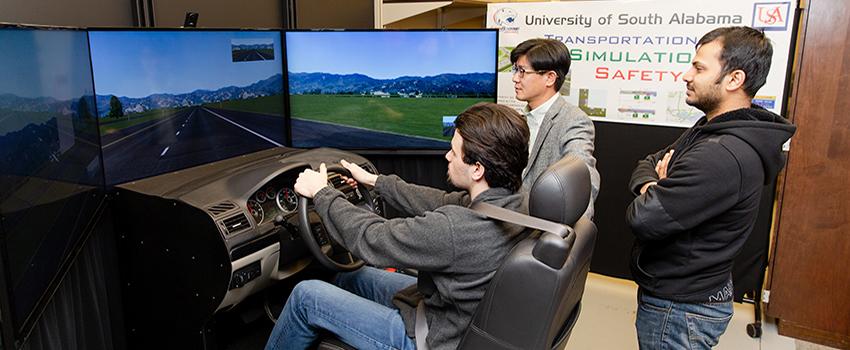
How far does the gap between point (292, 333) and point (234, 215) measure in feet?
1.33

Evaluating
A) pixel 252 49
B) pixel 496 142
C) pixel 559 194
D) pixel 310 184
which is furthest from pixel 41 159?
pixel 252 49

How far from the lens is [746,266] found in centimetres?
325

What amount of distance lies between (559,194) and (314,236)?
0.92 meters

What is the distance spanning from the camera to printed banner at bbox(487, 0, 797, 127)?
2.97m

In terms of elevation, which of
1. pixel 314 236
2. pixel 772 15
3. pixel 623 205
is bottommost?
pixel 623 205

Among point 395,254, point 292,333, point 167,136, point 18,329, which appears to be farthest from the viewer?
point 167,136

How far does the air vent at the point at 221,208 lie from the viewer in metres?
1.85

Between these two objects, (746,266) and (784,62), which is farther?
(746,266)

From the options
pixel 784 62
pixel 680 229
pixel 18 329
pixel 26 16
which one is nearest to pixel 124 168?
pixel 26 16

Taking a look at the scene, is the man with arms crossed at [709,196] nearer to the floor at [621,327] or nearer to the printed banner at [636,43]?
the floor at [621,327]

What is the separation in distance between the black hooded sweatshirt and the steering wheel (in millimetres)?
913

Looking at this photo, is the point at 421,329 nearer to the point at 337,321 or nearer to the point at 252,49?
the point at 337,321

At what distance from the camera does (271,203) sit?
82.3 inches

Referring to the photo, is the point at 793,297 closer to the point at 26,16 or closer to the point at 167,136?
the point at 167,136
